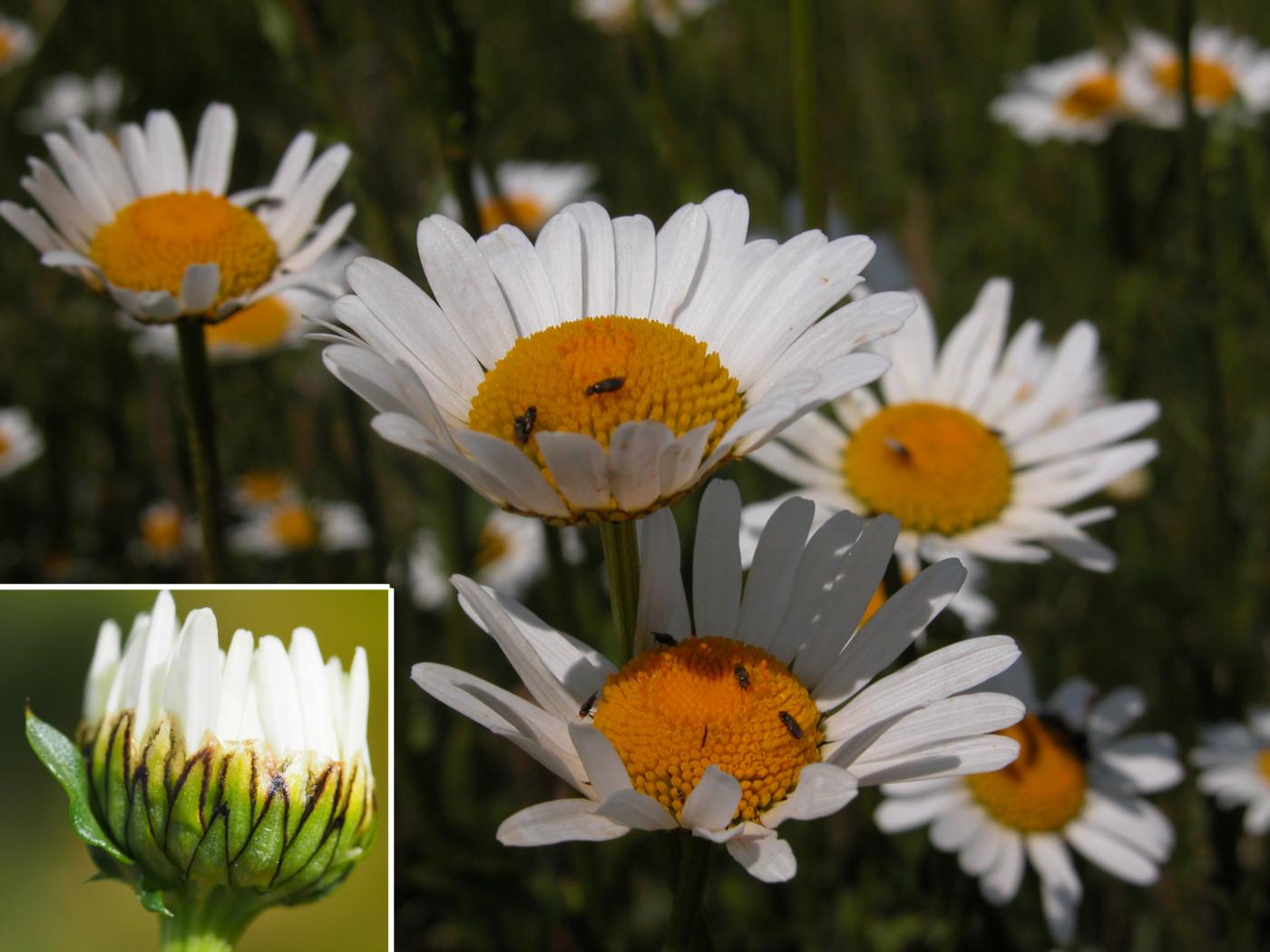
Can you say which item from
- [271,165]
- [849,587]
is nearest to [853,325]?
[849,587]

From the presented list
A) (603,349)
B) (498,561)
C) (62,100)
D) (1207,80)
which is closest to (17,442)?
(498,561)

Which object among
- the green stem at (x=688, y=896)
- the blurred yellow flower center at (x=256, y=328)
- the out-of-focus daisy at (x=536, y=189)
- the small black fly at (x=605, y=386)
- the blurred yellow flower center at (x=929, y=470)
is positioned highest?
the out-of-focus daisy at (x=536, y=189)

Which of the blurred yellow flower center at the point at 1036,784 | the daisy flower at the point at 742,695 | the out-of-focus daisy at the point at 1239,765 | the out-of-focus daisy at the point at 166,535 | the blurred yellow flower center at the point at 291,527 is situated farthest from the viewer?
the blurred yellow flower center at the point at 291,527

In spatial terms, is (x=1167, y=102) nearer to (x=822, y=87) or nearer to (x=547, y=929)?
(x=822, y=87)

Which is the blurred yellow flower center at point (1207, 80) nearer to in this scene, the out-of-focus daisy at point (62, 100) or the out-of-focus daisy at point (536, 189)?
the out-of-focus daisy at point (536, 189)

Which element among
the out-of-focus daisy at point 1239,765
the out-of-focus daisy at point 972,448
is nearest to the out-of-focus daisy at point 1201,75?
the out-of-focus daisy at point 1239,765

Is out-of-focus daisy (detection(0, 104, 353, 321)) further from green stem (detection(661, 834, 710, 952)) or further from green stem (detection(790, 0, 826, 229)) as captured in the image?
green stem (detection(661, 834, 710, 952))

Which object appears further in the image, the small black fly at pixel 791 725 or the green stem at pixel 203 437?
the green stem at pixel 203 437
